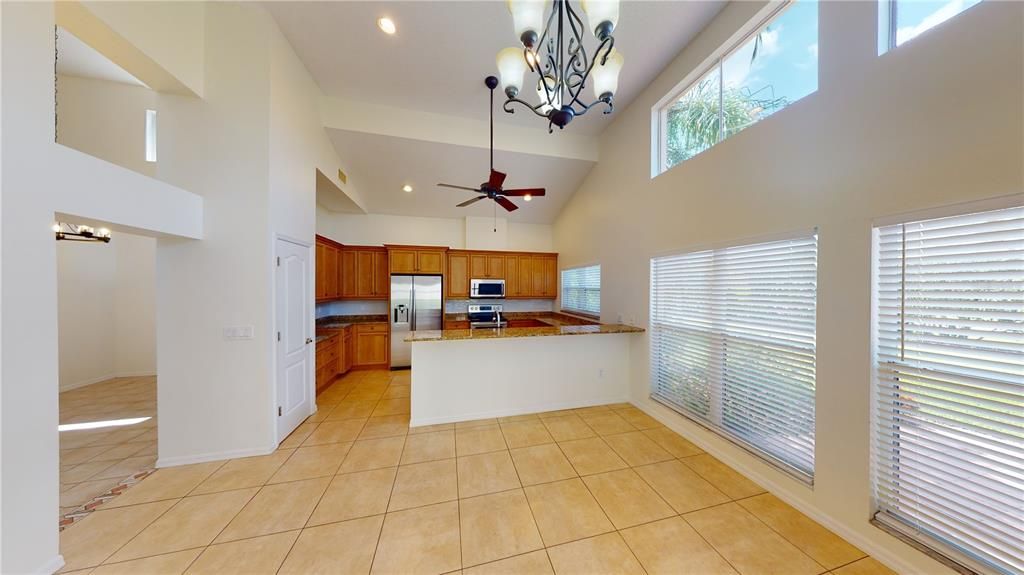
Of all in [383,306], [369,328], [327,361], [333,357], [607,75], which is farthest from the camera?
[383,306]

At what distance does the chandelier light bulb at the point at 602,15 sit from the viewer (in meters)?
1.47

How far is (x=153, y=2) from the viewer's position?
7.36ft

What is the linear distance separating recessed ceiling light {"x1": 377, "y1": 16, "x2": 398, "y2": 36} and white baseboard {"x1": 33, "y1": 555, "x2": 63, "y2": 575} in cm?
421

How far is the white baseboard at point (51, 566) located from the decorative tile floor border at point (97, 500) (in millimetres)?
486

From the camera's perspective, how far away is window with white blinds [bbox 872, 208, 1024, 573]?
1.32 m

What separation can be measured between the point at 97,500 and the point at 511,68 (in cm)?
419

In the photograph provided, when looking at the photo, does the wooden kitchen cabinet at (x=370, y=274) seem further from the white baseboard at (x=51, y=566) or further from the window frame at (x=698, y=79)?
the window frame at (x=698, y=79)

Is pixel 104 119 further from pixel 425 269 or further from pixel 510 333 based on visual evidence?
pixel 510 333

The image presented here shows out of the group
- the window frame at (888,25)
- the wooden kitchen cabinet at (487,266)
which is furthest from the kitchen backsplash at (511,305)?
the window frame at (888,25)

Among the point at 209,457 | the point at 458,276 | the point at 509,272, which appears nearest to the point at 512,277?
the point at 509,272

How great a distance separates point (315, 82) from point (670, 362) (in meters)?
5.24

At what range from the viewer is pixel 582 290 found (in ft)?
18.2

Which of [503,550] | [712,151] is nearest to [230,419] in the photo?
[503,550]

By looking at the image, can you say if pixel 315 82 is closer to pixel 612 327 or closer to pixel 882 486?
pixel 612 327
